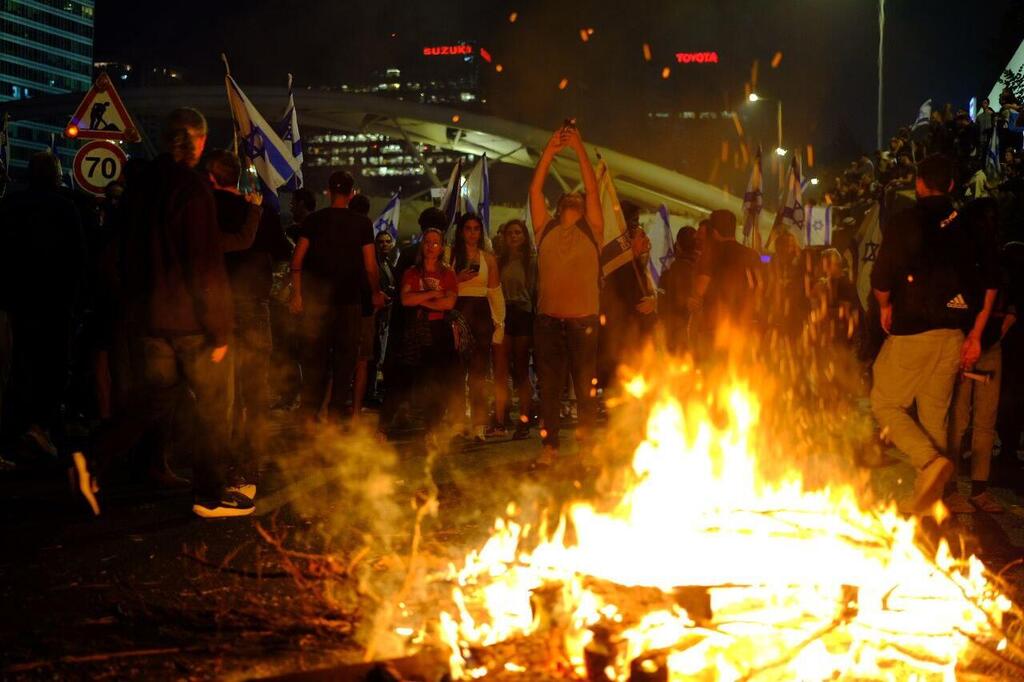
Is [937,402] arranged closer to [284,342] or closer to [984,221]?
[984,221]

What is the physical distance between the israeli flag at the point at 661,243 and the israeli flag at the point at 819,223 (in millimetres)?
4039

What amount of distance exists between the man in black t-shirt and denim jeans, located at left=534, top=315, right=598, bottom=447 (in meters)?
1.42

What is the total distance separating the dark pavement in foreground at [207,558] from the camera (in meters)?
4.02

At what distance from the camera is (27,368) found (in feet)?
28.7

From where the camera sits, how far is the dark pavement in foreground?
4023mm

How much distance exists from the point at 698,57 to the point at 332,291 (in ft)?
474

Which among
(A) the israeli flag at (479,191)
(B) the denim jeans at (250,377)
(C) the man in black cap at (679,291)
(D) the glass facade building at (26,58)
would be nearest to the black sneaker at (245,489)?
(B) the denim jeans at (250,377)

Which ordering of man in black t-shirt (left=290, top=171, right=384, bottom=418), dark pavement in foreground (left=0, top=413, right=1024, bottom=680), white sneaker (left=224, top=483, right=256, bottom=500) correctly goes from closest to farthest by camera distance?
dark pavement in foreground (left=0, top=413, right=1024, bottom=680)
white sneaker (left=224, top=483, right=256, bottom=500)
man in black t-shirt (left=290, top=171, right=384, bottom=418)

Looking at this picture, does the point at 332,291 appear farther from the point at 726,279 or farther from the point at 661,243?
the point at 661,243

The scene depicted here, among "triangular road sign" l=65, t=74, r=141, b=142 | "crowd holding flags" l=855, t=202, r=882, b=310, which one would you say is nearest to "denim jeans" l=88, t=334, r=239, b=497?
"triangular road sign" l=65, t=74, r=141, b=142

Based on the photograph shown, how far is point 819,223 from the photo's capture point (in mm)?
20922

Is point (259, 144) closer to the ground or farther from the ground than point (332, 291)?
farther from the ground

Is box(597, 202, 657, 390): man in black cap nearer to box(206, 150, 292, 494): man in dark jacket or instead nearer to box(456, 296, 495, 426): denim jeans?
box(456, 296, 495, 426): denim jeans

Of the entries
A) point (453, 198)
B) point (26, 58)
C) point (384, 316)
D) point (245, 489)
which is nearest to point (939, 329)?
point (245, 489)
